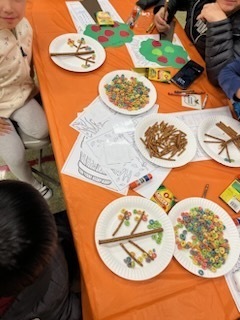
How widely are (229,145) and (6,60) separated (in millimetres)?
926

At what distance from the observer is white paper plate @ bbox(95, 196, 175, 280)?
0.81m

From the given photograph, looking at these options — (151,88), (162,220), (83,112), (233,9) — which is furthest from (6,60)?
(233,9)

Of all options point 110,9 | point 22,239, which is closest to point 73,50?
point 110,9

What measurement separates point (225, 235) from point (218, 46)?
833 millimetres

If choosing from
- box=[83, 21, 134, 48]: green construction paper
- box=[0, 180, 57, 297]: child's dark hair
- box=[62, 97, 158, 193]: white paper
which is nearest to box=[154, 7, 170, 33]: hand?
box=[83, 21, 134, 48]: green construction paper

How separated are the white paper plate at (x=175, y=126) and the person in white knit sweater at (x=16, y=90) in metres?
0.49

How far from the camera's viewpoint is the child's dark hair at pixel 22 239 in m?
0.56

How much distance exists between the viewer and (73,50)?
1.30 meters

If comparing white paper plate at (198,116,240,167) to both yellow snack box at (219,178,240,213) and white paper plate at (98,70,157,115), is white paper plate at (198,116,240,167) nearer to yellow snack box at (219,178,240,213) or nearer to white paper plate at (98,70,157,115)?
yellow snack box at (219,178,240,213)

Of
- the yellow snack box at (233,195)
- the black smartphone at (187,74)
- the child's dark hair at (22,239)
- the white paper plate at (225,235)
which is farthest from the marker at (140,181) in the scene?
the black smartphone at (187,74)

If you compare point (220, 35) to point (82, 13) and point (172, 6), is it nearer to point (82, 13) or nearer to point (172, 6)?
point (172, 6)

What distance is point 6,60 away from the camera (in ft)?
3.83

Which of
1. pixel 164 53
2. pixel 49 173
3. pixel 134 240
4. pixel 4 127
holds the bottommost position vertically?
→ pixel 49 173

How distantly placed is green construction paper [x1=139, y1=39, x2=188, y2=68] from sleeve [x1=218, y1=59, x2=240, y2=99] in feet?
0.67
